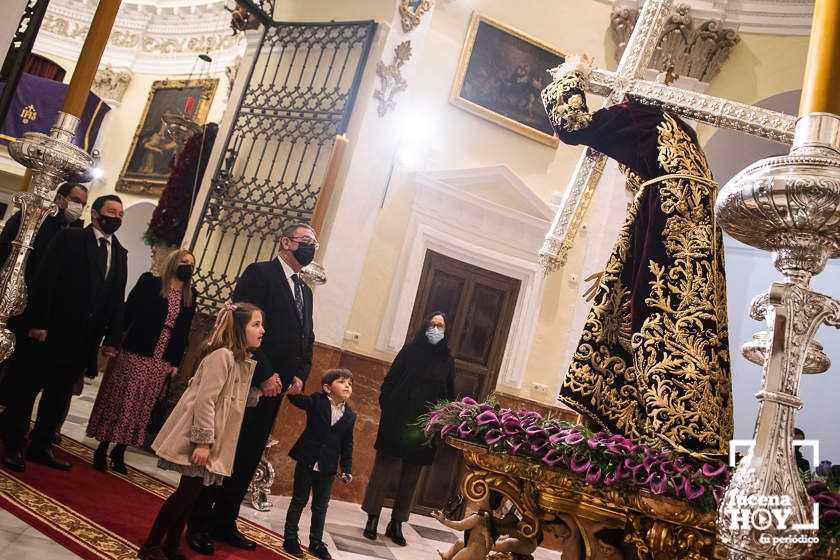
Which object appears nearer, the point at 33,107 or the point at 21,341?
the point at 21,341

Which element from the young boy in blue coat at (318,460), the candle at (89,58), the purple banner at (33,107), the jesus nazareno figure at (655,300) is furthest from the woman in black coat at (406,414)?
the purple banner at (33,107)

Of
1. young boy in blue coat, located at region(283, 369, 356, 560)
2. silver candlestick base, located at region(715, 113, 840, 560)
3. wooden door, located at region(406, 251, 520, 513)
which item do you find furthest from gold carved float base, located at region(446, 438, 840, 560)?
wooden door, located at region(406, 251, 520, 513)

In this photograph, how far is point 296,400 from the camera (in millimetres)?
4328

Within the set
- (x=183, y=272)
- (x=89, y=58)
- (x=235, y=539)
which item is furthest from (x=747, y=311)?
(x=89, y=58)

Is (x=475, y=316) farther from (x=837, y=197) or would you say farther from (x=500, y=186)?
(x=837, y=197)

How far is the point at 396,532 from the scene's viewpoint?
5.48 m

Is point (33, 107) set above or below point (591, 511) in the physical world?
above

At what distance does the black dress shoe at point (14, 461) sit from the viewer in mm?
4137

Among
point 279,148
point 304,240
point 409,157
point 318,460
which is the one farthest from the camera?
point 409,157

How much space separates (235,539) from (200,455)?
42.5 inches

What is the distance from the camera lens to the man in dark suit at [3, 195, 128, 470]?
4.42 m

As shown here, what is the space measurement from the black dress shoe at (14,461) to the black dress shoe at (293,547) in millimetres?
1564

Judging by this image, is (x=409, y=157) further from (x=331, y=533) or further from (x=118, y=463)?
(x=118, y=463)

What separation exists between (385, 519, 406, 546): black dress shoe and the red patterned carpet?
118 cm
